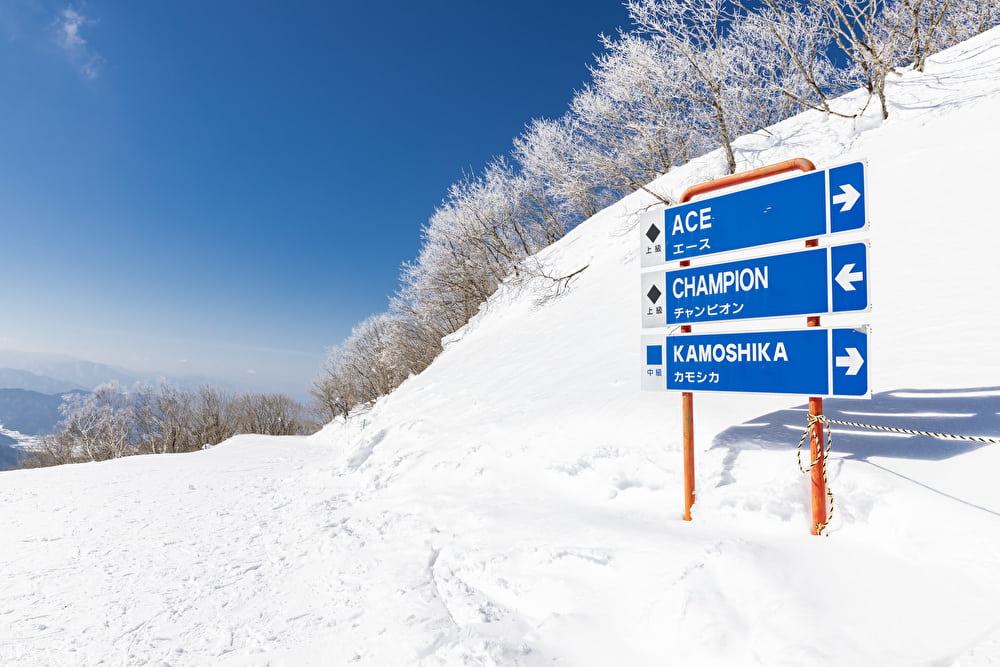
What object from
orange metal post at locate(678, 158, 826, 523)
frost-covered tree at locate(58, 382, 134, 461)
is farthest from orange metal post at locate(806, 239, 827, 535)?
frost-covered tree at locate(58, 382, 134, 461)

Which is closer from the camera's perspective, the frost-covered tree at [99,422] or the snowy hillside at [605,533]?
the snowy hillside at [605,533]

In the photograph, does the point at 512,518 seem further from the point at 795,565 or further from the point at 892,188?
the point at 892,188

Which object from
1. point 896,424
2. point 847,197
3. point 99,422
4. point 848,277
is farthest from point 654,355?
point 99,422

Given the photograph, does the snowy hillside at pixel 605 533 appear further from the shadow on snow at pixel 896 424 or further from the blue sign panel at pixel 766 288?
the blue sign panel at pixel 766 288

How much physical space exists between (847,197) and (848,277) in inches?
19.7

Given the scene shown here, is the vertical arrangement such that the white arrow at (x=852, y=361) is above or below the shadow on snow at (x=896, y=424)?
above

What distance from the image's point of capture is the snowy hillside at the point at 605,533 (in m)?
2.24

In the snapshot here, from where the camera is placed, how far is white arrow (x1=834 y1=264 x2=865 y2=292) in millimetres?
2653

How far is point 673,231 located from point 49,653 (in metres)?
5.26

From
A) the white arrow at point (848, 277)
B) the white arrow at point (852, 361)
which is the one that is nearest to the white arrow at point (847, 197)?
the white arrow at point (848, 277)

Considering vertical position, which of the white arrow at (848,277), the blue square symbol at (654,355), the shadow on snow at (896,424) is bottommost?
the shadow on snow at (896,424)

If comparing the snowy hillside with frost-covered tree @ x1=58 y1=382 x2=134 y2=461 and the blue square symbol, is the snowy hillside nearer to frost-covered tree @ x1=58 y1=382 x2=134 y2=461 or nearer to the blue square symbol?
the blue square symbol

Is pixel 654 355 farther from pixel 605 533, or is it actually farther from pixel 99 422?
pixel 99 422

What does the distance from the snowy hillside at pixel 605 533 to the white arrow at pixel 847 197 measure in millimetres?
772
